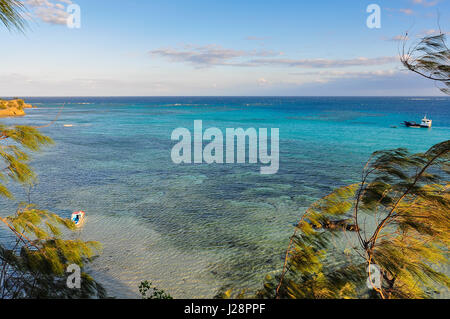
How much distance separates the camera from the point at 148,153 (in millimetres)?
27047

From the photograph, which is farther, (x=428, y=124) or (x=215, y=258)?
(x=428, y=124)

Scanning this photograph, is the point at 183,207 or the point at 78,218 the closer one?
the point at 78,218

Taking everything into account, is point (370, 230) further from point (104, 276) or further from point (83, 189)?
point (83, 189)

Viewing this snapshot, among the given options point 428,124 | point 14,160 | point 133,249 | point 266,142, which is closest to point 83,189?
point 133,249

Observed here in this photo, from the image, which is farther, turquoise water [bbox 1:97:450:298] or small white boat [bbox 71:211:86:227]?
small white boat [bbox 71:211:86:227]

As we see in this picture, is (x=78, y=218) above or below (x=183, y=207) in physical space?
above

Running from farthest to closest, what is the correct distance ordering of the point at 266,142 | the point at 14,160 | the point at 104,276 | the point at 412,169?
1. the point at 266,142
2. the point at 104,276
3. the point at 412,169
4. the point at 14,160

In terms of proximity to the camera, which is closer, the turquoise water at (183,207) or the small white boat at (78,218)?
the turquoise water at (183,207)

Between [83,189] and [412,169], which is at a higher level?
[412,169]
